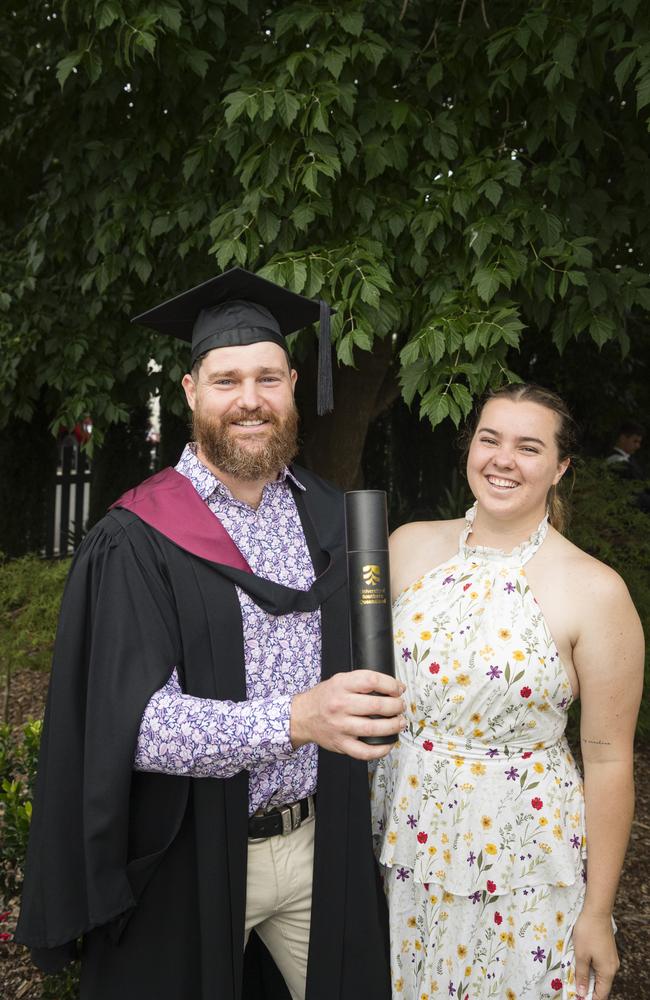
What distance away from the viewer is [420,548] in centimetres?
246

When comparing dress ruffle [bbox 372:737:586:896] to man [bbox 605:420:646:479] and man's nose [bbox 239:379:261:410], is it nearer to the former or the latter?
man's nose [bbox 239:379:261:410]

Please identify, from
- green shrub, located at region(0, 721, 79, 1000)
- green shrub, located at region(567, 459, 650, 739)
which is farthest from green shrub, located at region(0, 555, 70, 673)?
green shrub, located at region(567, 459, 650, 739)

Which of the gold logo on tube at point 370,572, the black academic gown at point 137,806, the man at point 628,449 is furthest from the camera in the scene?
the man at point 628,449

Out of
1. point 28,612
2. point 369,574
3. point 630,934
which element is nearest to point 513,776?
point 369,574

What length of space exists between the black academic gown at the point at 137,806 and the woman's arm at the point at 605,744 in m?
0.81

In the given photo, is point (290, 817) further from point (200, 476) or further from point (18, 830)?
point (18, 830)

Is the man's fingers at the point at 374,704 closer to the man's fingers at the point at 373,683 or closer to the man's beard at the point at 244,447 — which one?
the man's fingers at the point at 373,683

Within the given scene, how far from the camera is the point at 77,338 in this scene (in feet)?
16.2

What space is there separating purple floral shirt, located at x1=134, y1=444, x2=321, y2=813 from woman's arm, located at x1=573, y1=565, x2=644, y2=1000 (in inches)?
27.4

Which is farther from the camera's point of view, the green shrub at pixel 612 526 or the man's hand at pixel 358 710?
the green shrub at pixel 612 526

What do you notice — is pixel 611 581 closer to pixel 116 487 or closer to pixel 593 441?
pixel 116 487

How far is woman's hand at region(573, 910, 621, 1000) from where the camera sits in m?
2.07

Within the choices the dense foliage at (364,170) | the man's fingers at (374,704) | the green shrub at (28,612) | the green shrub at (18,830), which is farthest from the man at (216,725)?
the green shrub at (28,612)

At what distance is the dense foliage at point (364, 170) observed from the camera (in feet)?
10.9
